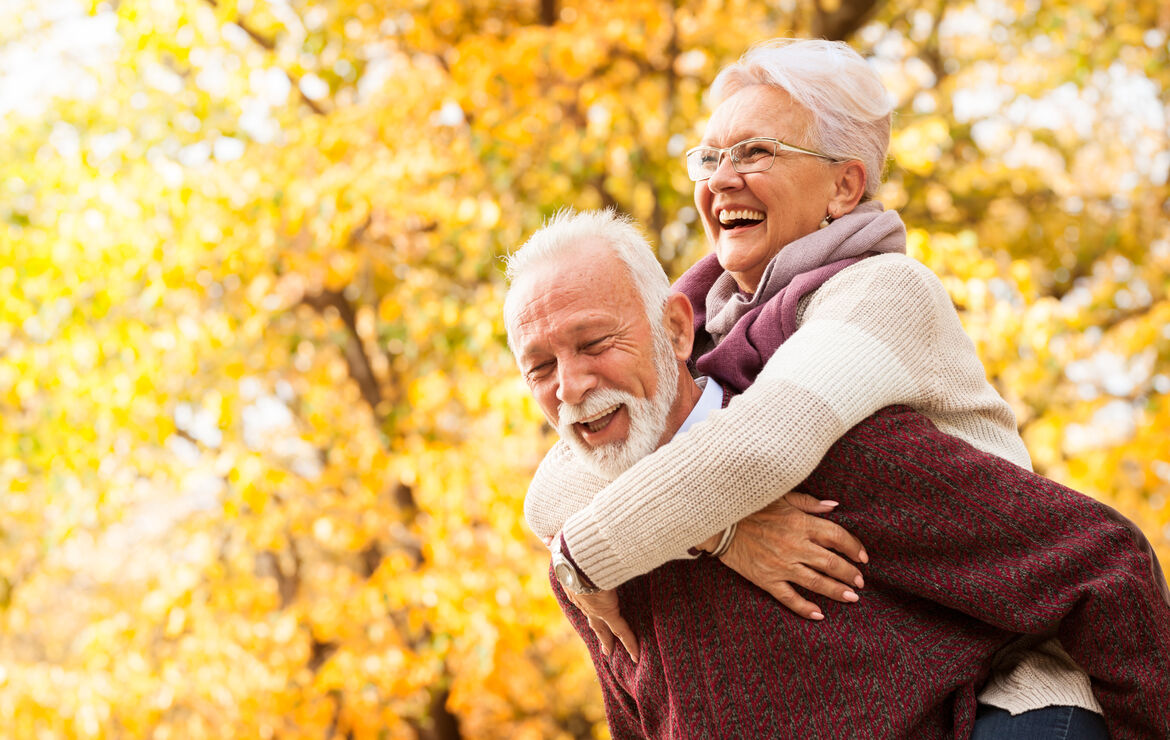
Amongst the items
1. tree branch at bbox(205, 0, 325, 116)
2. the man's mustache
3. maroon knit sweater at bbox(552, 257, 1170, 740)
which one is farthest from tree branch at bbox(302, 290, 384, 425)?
maroon knit sweater at bbox(552, 257, 1170, 740)

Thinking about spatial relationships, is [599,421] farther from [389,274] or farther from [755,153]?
[389,274]

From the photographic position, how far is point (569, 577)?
1497mm

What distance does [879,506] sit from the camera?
1474 millimetres

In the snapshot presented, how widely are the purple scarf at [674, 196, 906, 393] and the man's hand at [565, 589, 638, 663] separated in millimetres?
396

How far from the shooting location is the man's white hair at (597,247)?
1.60 m

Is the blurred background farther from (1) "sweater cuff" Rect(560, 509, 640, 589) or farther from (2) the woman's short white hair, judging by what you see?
(1) "sweater cuff" Rect(560, 509, 640, 589)

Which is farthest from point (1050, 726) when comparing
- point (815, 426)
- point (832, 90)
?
point (832, 90)

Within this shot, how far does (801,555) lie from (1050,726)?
0.44m

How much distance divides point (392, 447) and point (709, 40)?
2.92m

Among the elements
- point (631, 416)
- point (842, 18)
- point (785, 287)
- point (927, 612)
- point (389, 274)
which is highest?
point (785, 287)

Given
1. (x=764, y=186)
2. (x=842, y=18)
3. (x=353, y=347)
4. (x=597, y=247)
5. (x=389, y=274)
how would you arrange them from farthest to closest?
(x=353, y=347)
(x=389, y=274)
(x=842, y=18)
(x=764, y=186)
(x=597, y=247)

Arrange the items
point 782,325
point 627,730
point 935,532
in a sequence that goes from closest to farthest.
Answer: point 935,532
point 782,325
point 627,730

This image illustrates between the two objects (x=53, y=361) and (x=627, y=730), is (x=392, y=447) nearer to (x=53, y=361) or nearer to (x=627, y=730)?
(x=53, y=361)

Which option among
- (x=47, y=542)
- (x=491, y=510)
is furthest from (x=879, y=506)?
(x=47, y=542)
